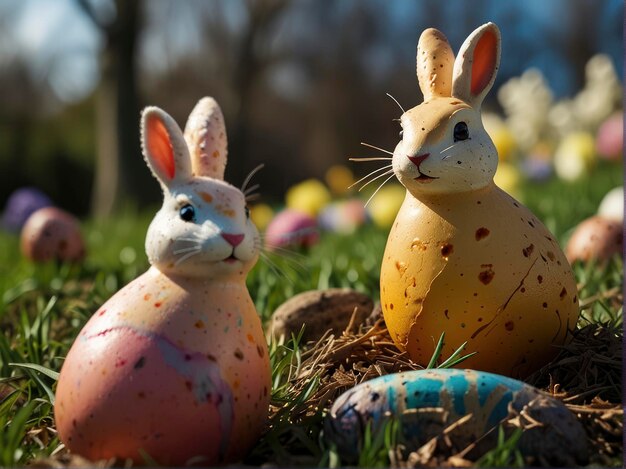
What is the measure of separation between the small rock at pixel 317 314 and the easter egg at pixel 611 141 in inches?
237

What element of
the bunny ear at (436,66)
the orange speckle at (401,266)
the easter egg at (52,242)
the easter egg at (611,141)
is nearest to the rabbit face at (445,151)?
the bunny ear at (436,66)

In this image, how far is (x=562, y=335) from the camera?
7.47 feet

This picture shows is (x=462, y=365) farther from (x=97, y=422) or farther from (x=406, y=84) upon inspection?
(x=406, y=84)

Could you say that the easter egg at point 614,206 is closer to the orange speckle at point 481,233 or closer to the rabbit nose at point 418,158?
the orange speckle at point 481,233

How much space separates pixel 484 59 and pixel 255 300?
164 cm

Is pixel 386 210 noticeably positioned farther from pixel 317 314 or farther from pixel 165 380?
pixel 165 380

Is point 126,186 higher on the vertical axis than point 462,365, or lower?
lower

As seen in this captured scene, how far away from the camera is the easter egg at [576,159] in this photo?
7.39 metres

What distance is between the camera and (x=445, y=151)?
6.97 feet

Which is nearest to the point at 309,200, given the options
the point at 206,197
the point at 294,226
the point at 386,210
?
the point at 386,210

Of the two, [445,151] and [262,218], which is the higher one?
[445,151]

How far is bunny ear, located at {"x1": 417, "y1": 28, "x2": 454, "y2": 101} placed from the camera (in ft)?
7.54

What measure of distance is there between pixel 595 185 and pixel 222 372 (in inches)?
212

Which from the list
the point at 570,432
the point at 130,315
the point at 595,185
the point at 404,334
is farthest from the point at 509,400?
the point at 595,185
